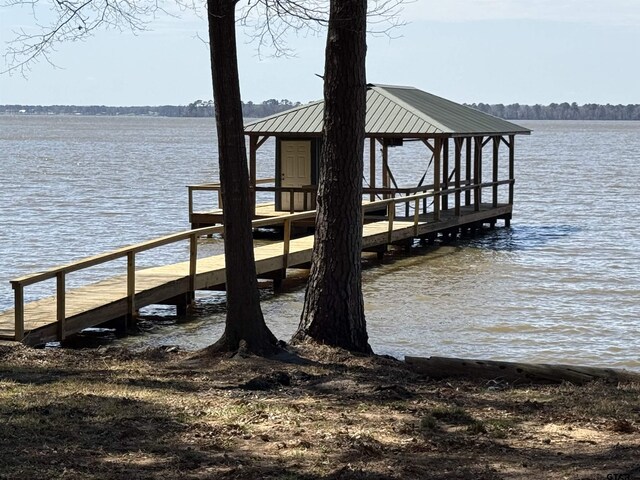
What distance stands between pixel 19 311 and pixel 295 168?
16.9m

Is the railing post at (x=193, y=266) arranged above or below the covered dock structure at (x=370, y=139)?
below

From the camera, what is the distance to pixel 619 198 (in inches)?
1879

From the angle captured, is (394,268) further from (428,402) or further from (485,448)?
(485,448)

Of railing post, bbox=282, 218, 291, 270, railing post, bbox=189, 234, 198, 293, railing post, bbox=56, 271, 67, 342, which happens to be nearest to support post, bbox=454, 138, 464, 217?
railing post, bbox=282, 218, 291, 270

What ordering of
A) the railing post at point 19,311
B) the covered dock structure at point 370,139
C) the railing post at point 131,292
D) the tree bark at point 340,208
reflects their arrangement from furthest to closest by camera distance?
the covered dock structure at point 370,139 < the railing post at point 131,292 < the railing post at point 19,311 < the tree bark at point 340,208

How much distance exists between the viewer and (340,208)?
36.9 feet

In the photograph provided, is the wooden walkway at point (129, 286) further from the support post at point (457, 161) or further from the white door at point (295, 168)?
the support post at point (457, 161)

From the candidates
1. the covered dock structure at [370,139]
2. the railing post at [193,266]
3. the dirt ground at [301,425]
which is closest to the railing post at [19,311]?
the dirt ground at [301,425]

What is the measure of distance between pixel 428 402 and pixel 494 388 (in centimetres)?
108

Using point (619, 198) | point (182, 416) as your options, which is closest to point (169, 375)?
point (182, 416)

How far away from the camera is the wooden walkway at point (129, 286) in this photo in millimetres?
Result: 12852

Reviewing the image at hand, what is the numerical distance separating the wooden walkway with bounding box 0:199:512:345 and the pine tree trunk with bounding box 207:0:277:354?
279cm

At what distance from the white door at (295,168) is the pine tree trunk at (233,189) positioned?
17.2m

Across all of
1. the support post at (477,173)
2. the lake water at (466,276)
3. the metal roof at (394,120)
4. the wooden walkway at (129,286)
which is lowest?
the lake water at (466,276)
